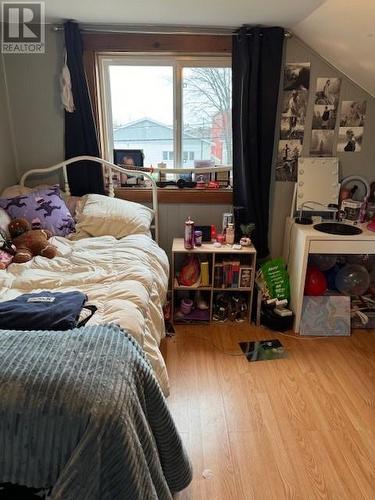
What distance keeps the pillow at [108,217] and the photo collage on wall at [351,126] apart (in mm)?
1560

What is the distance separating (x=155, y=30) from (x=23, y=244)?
166 cm

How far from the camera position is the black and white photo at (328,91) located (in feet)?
8.12

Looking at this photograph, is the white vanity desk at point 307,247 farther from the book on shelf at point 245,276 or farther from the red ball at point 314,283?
the book on shelf at point 245,276

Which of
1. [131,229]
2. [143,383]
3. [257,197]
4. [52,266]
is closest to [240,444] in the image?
[143,383]

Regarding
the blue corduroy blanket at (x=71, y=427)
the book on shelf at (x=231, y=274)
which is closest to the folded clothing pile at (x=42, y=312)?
the blue corduroy blanket at (x=71, y=427)

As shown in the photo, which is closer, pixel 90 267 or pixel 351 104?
pixel 90 267

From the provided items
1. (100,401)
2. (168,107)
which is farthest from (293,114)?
(100,401)

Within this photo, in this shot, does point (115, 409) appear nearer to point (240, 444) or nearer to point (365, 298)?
point (240, 444)

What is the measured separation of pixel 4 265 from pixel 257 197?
1729 millimetres

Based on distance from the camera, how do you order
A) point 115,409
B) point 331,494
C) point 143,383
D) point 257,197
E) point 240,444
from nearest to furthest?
point 115,409, point 143,383, point 331,494, point 240,444, point 257,197

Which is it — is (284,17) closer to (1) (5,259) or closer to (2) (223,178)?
(2) (223,178)

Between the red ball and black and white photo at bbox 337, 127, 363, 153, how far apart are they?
3.14 ft

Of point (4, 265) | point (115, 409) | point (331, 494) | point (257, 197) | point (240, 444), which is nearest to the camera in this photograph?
point (115, 409)

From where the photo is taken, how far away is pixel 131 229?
238cm
